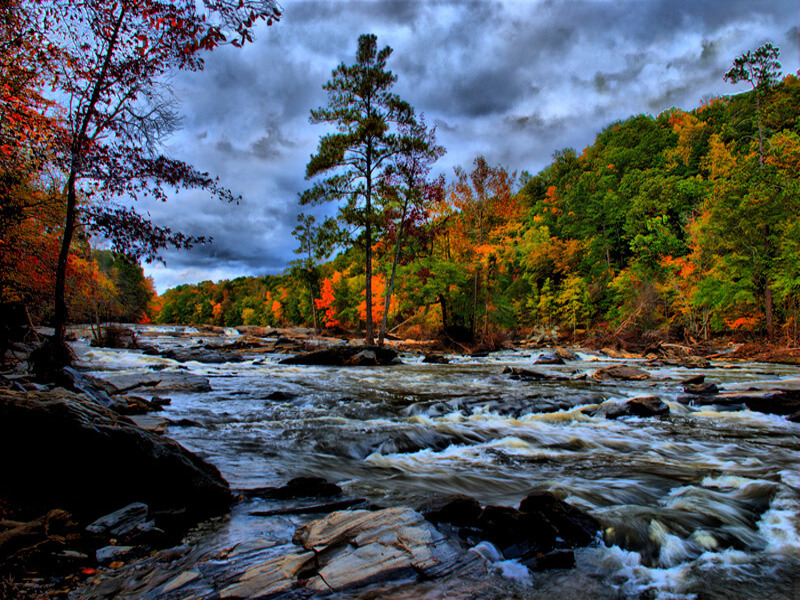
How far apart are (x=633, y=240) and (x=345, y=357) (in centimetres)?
2729

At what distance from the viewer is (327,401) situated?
7906 mm

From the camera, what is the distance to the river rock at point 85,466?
2676mm

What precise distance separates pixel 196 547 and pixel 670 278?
3113 centimetres

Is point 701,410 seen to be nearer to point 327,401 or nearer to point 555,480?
point 555,480

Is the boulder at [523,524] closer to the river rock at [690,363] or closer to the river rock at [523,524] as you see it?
the river rock at [523,524]

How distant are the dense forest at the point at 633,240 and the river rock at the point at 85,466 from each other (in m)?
16.0

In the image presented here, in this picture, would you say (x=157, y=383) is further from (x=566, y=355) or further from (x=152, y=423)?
(x=566, y=355)

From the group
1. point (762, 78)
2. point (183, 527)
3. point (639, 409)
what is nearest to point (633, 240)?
point (762, 78)

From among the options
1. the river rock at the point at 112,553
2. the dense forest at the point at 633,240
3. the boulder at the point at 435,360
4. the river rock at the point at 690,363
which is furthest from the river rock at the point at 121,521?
the river rock at the point at 690,363

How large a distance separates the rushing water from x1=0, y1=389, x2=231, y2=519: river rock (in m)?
0.49

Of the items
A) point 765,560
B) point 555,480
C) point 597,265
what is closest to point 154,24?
point 555,480

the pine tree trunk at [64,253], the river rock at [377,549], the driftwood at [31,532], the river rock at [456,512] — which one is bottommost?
the river rock at [456,512]

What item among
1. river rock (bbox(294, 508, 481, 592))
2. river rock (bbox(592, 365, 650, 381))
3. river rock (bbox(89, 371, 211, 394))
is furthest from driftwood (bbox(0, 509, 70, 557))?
river rock (bbox(592, 365, 650, 381))

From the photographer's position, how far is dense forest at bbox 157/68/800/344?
1706 centimetres
